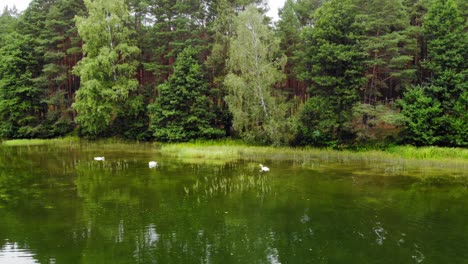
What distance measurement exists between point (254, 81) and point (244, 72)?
149 cm

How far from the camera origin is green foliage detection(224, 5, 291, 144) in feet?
119

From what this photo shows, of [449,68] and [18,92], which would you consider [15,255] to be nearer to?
[449,68]

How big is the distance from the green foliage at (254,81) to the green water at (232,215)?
1010 centimetres

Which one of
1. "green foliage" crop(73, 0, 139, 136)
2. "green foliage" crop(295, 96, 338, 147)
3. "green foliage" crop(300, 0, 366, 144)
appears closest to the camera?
"green foliage" crop(300, 0, 366, 144)

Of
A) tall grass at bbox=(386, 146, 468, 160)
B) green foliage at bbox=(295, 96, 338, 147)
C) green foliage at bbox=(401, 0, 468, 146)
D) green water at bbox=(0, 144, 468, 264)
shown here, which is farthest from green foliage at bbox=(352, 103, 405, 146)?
green water at bbox=(0, 144, 468, 264)

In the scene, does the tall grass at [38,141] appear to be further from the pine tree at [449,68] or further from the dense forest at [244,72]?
the pine tree at [449,68]

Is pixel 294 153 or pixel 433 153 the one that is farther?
pixel 294 153

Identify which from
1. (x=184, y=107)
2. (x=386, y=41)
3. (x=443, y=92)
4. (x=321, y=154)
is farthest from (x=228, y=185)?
(x=443, y=92)

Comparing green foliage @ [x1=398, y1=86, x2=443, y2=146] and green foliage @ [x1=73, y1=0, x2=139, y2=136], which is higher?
green foliage @ [x1=73, y1=0, x2=139, y2=136]

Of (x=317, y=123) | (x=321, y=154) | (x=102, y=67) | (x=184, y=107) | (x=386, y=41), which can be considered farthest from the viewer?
(x=184, y=107)

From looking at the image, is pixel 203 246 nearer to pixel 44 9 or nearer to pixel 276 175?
pixel 276 175

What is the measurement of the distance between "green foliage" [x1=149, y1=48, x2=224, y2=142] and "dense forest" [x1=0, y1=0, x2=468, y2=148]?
0.13 meters

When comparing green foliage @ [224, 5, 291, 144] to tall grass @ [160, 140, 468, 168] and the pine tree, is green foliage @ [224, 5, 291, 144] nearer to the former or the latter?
tall grass @ [160, 140, 468, 168]

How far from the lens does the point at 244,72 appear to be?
123ft
